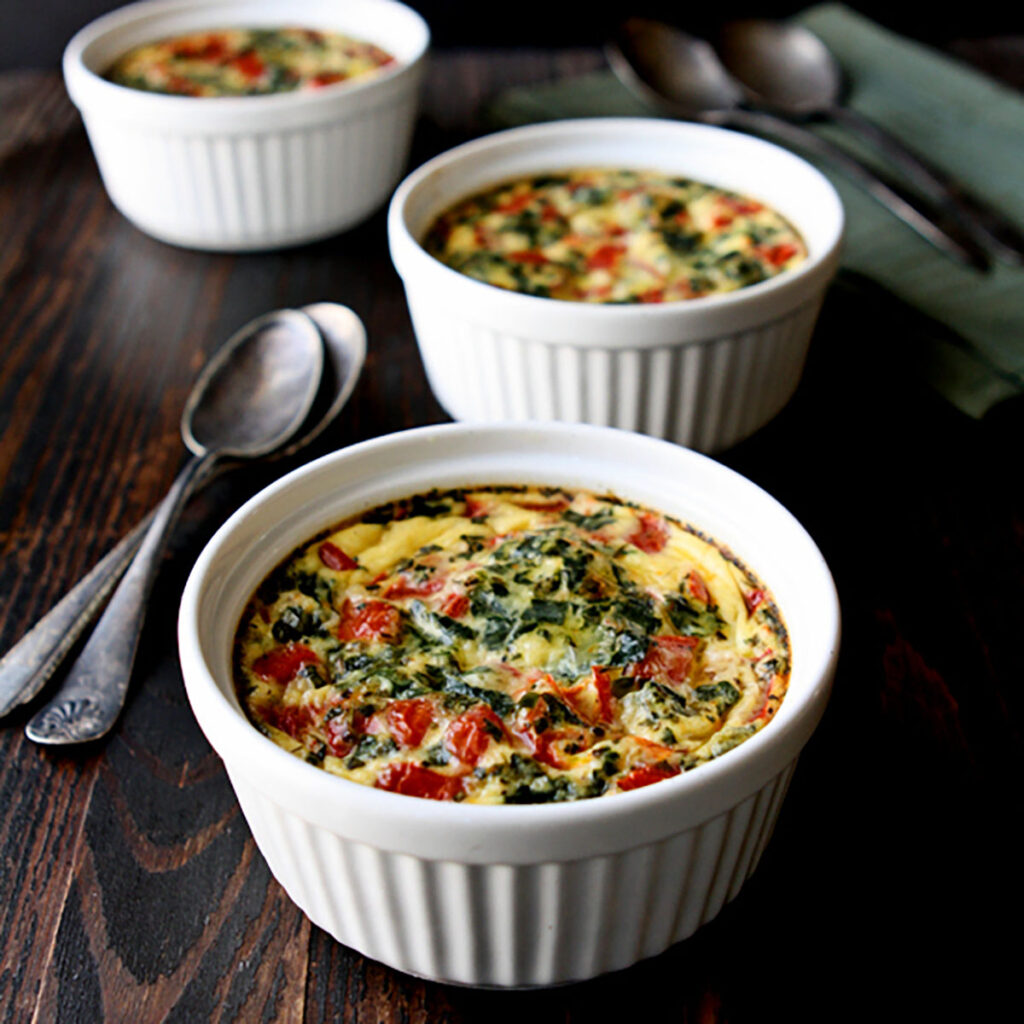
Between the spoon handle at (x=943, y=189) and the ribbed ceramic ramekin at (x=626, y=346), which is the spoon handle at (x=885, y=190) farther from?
the ribbed ceramic ramekin at (x=626, y=346)

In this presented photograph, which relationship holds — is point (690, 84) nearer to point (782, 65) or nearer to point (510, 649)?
point (782, 65)

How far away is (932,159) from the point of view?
3.12m

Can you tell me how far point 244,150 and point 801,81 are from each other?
1.55 m

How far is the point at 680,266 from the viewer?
8.16 ft

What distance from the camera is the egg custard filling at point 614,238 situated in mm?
2443

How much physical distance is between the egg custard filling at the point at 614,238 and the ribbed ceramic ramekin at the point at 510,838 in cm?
87

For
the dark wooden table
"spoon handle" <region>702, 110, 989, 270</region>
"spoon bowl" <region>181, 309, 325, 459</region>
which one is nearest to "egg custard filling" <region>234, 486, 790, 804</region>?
the dark wooden table

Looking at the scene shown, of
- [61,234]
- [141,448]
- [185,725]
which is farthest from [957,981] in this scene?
[61,234]

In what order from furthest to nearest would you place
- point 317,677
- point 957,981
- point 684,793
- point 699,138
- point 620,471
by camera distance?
point 699,138
point 620,471
point 317,677
point 957,981
point 684,793

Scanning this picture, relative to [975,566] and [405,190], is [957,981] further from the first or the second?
[405,190]

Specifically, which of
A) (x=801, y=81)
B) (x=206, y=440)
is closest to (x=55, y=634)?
(x=206, y=440)

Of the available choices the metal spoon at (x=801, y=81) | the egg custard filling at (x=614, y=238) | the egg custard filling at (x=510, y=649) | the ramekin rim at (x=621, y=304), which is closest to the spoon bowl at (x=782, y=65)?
the metal spoon at (x=801, y=81)

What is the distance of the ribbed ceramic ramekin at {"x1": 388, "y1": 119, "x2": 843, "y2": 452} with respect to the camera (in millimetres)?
2145

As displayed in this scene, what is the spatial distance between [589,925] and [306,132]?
2.08m
